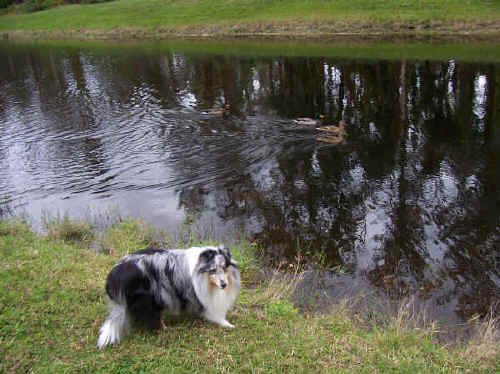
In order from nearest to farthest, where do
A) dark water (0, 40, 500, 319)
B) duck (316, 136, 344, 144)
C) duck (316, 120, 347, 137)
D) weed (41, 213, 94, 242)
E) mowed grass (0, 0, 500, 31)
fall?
dark water (0, 40, 500, 319) < weed (41, 213, 94, 242) < duck (316, 136, 344, 144) < duck (316, 120, 347, 137) < mowed grass (0, 0, 500, 31)

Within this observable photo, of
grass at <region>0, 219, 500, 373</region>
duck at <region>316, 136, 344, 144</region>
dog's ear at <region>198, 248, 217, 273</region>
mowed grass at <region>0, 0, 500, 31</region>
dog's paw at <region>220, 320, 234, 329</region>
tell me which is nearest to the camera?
grass at <region>0, 219, 500, 373</region>

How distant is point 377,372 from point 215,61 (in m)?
32.3

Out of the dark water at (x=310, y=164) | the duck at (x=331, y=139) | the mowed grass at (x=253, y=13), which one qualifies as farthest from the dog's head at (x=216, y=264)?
the mowed grass at (x=253, y=13)

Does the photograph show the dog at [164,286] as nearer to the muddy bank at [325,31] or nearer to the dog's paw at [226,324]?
the dog's paw at [226,324]

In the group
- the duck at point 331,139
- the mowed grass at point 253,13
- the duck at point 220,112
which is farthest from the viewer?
the mowed grass at point 253,13

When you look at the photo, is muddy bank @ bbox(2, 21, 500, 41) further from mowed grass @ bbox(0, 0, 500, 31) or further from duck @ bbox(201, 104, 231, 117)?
duck @ bbox(201, 104, 231, 117)

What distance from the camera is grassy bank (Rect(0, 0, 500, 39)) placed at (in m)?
38.6

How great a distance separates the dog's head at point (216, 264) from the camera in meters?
5.69

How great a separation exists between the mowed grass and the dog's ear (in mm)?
40321

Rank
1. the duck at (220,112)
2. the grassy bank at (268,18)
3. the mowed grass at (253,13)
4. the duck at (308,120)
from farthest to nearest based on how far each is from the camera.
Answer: the mowed grass at (253,13), the grassy bank at (268,18), the duck at (220,112), the duck at (308,120)

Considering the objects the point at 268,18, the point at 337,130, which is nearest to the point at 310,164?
the point at 337,130

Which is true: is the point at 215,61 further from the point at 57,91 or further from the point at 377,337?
the point at 377,337

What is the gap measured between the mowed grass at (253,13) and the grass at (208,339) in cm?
3891

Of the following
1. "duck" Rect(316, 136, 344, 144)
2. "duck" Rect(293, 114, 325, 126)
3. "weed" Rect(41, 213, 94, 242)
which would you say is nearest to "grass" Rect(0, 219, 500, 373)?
"weed" Rect(41, 213, 94, 242)
